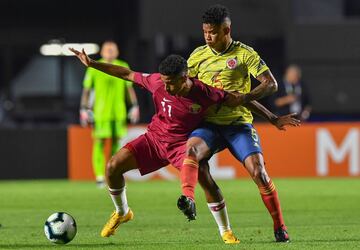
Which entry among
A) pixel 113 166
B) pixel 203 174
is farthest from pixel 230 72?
pixel 113 166

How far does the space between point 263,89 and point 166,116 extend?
0.89 metres

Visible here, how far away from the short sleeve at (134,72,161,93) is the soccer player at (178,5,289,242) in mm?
452

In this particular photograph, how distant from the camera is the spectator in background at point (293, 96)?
69.7ft

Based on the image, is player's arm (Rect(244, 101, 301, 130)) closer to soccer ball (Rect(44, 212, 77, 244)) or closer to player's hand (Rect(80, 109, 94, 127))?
soccer ball (Rect(44, 212, 77, 244))

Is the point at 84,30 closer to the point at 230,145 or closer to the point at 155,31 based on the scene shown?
the point at 155,31

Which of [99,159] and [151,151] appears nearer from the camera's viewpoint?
[151,151]

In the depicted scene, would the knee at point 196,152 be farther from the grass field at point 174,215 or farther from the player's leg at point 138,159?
the grass field at point 174,215

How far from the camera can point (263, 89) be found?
34.2 feet

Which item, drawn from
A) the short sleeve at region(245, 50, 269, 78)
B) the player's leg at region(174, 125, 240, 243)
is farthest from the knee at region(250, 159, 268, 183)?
the short sleeve at region(245, 50, 269, 78)

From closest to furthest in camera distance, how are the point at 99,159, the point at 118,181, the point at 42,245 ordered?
1. the point at 42,245
2. the point at 118,181
3. the point at 99,159

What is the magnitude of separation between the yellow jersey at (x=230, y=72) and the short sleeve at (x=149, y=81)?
482 mm

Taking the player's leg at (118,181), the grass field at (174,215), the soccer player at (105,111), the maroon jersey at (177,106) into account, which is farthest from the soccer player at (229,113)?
the soccer player at (105,111)

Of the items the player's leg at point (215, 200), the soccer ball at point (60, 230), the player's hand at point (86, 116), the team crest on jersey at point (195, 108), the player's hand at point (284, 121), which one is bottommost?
the player's hand at point (86, 116)

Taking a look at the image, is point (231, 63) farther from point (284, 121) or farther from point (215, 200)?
point (215, 200)
